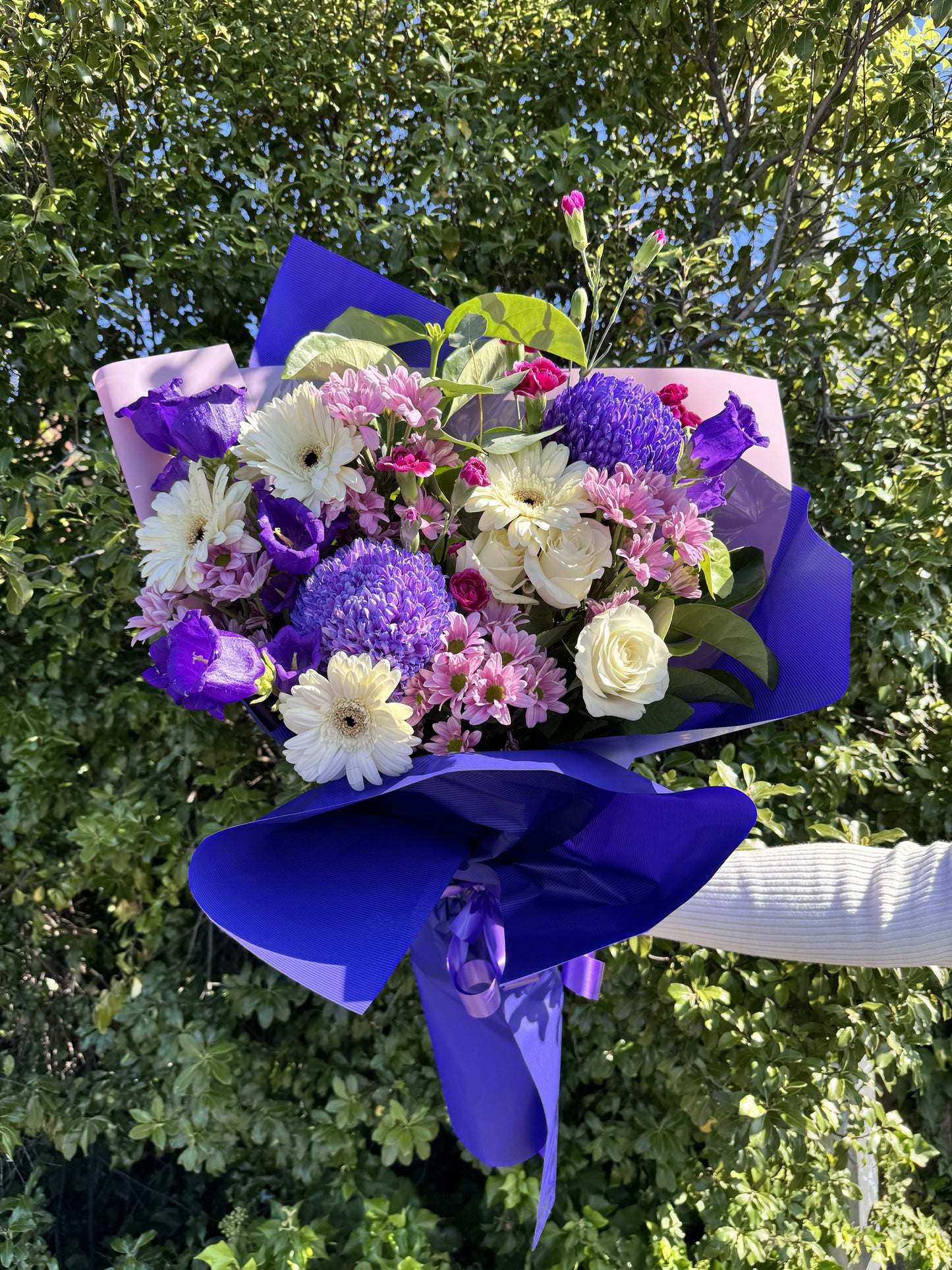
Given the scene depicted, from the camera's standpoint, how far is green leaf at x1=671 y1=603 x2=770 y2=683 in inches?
31.8

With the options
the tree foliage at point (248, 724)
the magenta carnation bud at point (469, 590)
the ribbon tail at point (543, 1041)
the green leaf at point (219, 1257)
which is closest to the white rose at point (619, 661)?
the magenta carnation bud at point (469, 590)

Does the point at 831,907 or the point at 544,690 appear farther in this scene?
the point at 831,907

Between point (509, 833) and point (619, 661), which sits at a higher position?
point (619, 661)

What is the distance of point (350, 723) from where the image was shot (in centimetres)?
71

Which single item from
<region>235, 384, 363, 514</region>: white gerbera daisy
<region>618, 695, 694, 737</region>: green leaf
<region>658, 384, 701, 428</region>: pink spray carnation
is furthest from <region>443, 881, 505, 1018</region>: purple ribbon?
<region>658, 384, 701, 428</region>: pink spray carnation

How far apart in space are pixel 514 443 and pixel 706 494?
0.21 meters

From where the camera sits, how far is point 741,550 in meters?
0.89

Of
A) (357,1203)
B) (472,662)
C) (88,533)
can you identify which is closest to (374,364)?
(472,662)

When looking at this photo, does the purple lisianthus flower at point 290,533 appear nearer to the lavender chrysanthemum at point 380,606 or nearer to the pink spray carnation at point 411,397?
the lavender chrysanthemum at point 380,606

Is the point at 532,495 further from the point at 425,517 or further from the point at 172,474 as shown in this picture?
the point at 172,474

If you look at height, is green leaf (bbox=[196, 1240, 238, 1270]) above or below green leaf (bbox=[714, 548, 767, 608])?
below

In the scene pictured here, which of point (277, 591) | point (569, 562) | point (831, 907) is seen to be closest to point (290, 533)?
point (277, 591)

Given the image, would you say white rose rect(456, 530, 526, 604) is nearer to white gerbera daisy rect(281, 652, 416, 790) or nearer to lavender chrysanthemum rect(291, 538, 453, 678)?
lavender chrysanthemum rect(291, 538, 453, 678)

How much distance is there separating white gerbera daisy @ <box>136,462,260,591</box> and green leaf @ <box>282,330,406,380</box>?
0.13 meters
